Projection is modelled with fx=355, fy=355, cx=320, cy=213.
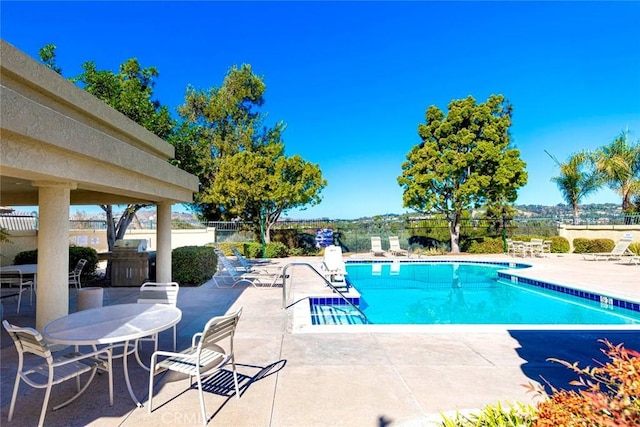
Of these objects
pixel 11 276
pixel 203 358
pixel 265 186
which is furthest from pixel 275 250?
pixel 203 358

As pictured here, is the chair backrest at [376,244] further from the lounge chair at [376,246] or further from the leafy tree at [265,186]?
the leafy tree at [265,186]

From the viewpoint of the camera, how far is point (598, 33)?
556 inches

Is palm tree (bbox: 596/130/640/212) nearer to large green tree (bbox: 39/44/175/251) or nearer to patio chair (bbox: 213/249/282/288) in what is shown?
patio chair (bbox: 213/249/282/288)

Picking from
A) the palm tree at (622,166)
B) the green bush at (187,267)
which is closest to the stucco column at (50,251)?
the green bush at (187,267)

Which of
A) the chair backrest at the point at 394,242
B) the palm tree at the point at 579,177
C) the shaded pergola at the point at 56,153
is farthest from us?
the palm tree at the point at 579,177

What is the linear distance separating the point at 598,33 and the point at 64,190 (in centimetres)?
1859

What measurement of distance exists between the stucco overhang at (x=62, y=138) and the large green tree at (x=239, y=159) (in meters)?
8.47

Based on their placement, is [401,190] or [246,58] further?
[246,58]

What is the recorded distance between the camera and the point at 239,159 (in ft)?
62.4

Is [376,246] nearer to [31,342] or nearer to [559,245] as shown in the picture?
[559,245]

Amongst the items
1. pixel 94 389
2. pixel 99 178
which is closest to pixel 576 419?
pixel 94 389

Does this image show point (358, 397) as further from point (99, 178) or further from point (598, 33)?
point (598, 33)

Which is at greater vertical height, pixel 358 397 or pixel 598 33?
pixel 598 33

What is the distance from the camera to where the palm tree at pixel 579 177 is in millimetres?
23062
